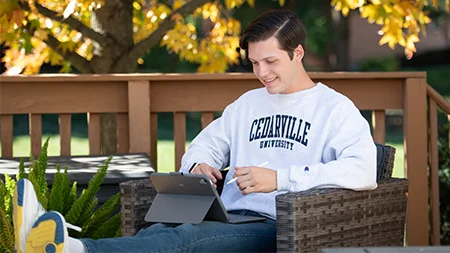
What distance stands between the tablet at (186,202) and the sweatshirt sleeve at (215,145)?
1.02 ft

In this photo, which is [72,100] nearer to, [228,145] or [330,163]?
[228,145]

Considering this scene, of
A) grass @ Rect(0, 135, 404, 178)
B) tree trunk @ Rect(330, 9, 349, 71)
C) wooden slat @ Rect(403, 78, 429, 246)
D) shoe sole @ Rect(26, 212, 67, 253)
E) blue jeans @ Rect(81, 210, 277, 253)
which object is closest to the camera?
shoe sole @ Rect(26, 212, 67, 253)

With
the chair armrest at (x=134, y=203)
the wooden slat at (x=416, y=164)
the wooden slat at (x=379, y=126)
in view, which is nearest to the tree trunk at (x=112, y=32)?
the wooden slat at (x=379, y=126)

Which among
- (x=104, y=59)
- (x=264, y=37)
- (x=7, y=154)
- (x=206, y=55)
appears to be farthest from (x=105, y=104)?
(x=206, y=55)

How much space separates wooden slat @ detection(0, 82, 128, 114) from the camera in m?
3.94

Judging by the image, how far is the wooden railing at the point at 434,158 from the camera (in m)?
3.92

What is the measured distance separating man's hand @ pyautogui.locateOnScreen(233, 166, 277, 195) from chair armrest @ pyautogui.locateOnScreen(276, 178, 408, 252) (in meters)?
0.12

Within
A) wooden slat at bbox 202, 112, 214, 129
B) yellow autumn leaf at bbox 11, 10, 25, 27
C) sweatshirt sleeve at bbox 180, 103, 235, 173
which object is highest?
yellow autumn leaf at bbox 11, 10, 25, 27

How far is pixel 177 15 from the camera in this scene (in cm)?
468

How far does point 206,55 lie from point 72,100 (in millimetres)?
1985

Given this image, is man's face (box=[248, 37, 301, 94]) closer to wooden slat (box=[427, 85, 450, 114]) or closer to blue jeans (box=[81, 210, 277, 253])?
blue jeans (box=[81, 210, 277, 253])

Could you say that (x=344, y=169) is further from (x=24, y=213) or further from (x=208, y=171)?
(x=24, y=213)

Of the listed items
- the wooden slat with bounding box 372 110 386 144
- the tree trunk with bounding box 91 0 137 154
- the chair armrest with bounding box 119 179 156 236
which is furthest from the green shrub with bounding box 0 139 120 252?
the tree trunk with bounding box 91 0 137 154

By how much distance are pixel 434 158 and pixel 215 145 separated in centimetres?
137
